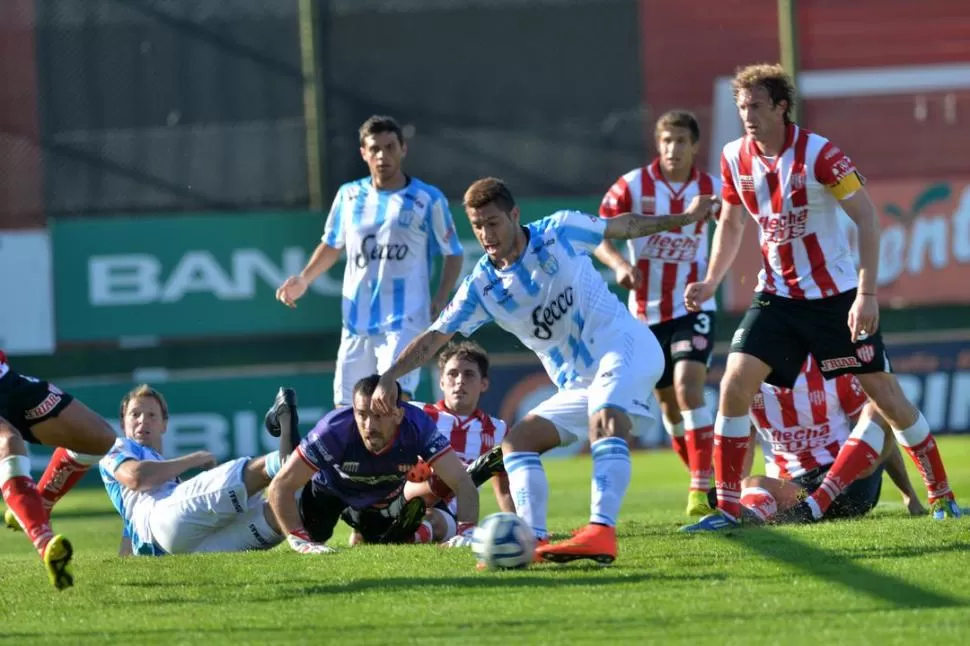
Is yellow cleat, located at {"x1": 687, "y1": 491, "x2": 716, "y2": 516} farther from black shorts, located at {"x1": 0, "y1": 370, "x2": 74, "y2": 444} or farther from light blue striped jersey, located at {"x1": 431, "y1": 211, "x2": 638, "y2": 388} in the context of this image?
black shorts, located at {"x1": 0, "y1": 370, "x2": 74, "y2": 444}

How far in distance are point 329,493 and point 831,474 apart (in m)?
2.56

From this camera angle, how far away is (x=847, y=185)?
707cm

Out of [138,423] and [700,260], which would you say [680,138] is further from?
[138,423]

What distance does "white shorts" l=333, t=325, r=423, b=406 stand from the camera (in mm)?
9516

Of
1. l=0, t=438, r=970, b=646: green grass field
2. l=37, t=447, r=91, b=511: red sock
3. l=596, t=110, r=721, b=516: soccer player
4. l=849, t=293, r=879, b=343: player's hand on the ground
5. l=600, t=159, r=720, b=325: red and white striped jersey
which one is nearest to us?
l=0, t=438, r=970, b=646: green grass field

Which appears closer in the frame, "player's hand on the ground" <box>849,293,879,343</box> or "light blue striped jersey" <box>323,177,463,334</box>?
"player's hand on the ground" <box>849,293,879,343</box>

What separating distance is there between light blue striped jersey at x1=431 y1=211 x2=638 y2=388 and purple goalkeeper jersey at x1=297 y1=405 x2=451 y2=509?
582 mm

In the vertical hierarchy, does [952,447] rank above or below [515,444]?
below

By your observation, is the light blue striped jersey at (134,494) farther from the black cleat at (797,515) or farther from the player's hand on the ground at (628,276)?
the black cleat at (797,515)

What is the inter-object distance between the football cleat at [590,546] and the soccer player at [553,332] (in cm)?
5

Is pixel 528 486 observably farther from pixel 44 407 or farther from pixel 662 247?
pixel 662 247

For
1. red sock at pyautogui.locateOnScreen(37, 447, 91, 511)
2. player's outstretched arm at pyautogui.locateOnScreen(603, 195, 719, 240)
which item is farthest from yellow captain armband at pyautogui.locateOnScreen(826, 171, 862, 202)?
red sock at pyautogui.locateOnScreen(37, 447, 91, 511)

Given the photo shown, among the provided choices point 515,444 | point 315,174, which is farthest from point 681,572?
point 315,174

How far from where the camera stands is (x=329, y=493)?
24.9ft
